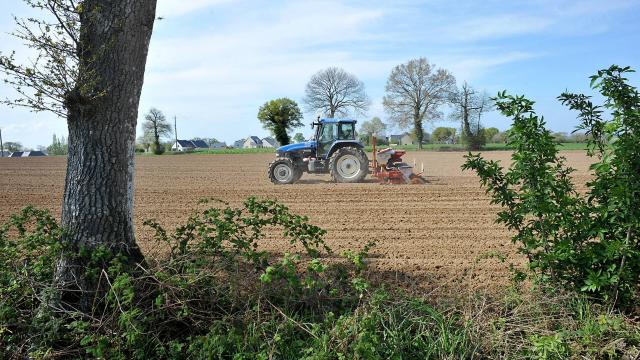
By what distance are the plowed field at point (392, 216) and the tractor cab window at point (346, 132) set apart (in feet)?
5.12

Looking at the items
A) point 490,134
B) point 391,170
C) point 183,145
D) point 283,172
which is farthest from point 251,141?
point 391,170

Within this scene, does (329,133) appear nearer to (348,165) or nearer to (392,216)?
(348,165)

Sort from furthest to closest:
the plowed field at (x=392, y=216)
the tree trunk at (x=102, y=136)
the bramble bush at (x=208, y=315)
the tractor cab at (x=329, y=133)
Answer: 1. the tractor cab at (x=329, y=133)
2. the plowed field at (x=392, y=216)
3. the tree trunk at (x=102, y=136)
4. the bramble bush at (x=208, y=315)

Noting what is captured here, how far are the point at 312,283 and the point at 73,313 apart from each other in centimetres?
182

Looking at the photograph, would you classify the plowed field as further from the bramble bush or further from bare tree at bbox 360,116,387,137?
bare tree at bbox 360,116,387,137

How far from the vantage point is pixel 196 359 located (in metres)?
3.66

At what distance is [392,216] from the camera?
9914mm

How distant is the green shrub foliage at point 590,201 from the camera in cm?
392

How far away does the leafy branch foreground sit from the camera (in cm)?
368

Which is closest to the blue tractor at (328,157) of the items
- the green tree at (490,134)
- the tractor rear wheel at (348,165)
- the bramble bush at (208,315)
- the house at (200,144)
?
the tractor rear wheel at (348,165)

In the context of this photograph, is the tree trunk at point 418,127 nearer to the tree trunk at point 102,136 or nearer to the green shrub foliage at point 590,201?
the green shrub foliage at point 590,201

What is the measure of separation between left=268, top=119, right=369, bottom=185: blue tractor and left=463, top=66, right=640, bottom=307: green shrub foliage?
11584 mm

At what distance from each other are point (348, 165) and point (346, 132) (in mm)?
1120

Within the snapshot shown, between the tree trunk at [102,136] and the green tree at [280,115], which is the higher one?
the green tree at [280,115]
